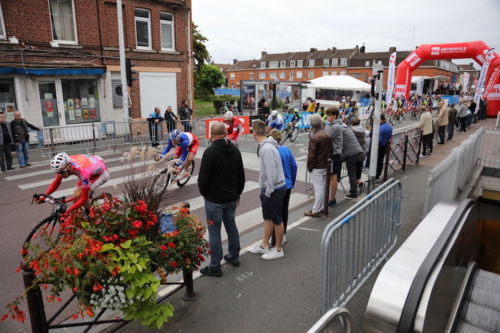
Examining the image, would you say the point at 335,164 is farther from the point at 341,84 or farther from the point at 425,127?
the point at 341,84

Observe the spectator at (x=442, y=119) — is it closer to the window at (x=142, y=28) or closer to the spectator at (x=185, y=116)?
the spectator at (x=185, y=116)

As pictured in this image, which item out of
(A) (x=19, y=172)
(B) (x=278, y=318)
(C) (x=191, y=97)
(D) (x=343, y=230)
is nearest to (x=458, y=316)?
(D) (x=343, y=230)

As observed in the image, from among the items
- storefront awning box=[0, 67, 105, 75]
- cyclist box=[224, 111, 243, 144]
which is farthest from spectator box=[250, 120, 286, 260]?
storefront awning box=[0, 67, 105, 75]

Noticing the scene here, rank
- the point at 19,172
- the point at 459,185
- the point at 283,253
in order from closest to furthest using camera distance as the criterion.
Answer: the point at 283,253, the point at 459,185, the point at 19,172

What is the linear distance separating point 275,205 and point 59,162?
3.18m

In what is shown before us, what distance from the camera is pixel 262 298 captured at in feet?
13.7

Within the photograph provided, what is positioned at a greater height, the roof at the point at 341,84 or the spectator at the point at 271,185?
the roof at the point at 341,84

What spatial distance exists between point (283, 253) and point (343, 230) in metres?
1.82

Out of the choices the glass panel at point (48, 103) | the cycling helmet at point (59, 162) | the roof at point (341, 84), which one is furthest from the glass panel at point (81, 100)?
the roof at point (341, 84)

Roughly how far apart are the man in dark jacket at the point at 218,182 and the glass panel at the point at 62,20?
14.7 metres

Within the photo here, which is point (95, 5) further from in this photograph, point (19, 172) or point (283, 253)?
point (283, 253)

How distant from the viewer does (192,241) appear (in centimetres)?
354

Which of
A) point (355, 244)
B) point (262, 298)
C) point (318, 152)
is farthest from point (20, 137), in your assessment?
point (355, 244)

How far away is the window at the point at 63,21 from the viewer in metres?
15.2
